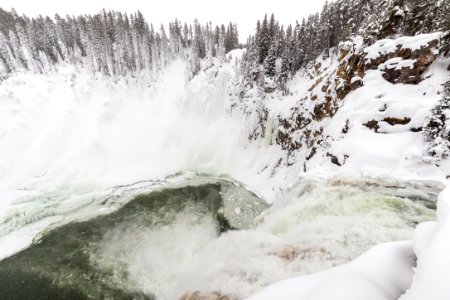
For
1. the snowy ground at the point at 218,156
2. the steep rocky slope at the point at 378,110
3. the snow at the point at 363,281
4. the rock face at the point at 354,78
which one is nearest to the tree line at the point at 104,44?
the snowy ground at the point at 218,156

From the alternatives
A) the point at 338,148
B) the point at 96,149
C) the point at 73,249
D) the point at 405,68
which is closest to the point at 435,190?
the point at 338,148

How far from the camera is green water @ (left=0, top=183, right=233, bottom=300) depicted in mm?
12727

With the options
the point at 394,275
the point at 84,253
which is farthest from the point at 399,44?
the point at 84,253

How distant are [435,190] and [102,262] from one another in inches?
677

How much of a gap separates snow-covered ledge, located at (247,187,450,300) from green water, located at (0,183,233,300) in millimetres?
10609

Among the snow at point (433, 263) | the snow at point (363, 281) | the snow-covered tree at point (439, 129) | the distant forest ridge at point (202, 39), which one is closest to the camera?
the snow at point (433, 263)

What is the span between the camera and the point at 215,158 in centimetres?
3247

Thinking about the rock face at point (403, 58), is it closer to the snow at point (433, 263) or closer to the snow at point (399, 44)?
the snow at point (399, 44)

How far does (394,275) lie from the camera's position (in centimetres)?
354

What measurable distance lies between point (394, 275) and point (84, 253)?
17.1 meters

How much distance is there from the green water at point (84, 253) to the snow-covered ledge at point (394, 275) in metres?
10.6

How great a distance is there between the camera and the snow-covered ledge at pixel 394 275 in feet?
7.39

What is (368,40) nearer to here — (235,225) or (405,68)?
(405,68)

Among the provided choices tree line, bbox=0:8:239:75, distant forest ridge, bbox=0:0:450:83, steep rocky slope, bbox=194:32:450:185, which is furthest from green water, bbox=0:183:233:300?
tree line, bbox=0:8:239:75
